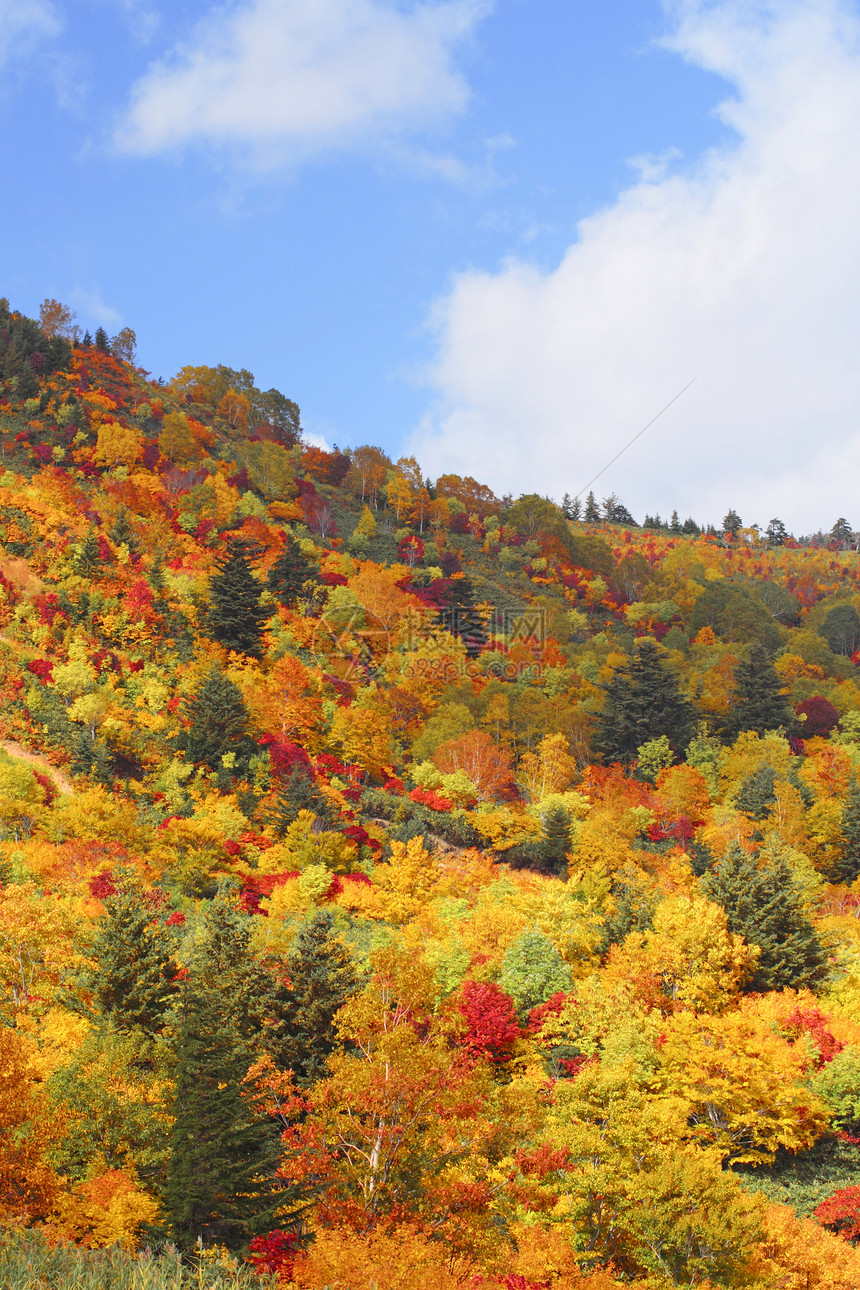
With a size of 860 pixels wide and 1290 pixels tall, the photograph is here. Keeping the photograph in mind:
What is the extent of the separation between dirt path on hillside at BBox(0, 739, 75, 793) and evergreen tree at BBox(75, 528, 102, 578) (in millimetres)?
15349

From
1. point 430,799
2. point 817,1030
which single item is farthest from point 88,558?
point 817,1030

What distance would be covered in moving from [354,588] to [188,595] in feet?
55.7

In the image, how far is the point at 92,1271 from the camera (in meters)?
11.4

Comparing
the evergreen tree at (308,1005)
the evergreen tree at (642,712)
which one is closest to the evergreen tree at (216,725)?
the evergreen tree at (308,1005)

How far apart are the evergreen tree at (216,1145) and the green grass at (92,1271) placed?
3.10 meters

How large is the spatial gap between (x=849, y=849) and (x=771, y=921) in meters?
24.0

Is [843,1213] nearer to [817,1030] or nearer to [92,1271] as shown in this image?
[817,1030]

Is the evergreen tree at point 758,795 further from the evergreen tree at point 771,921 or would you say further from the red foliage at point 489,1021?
the red foliage at point 489,1021

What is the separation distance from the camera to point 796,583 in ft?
426

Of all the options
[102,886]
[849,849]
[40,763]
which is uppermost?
[40,763]

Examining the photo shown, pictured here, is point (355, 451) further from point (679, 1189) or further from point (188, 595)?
point (679, 1189)

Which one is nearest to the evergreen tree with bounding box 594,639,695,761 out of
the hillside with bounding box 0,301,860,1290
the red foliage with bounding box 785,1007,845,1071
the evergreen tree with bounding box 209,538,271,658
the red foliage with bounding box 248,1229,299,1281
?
the hillside with bounding box 0,301,860,1290

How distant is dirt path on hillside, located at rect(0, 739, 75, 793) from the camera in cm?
4497

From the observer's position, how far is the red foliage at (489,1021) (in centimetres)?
2669
